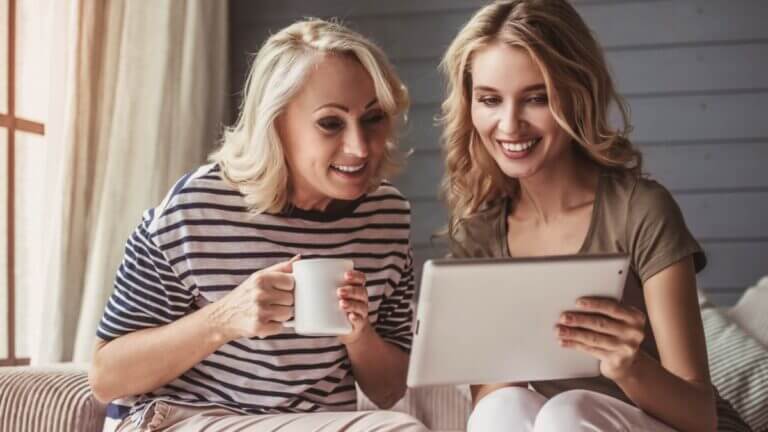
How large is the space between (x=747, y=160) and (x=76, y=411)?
7.95 feet

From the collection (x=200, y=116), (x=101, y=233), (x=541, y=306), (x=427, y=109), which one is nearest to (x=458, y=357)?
(x=541, y=306)

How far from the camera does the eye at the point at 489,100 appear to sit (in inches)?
61.6

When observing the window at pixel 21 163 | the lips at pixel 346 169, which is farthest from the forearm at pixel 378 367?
the window at pixel 21 163

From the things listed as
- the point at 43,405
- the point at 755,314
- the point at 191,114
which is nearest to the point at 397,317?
the point at 43,405

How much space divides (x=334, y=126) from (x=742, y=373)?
97 centimetres

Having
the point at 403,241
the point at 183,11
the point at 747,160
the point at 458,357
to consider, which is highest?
the point at 183,11

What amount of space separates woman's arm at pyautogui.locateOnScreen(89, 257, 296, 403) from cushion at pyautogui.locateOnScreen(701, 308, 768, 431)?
3.26 feet

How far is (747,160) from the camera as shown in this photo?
3.33 metres

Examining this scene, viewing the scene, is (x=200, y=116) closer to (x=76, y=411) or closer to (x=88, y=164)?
(x=88, y=164)

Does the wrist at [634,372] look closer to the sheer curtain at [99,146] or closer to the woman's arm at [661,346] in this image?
the woman's arm at [661,346]

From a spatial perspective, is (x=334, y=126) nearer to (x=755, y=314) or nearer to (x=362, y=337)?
(x=362, y=337)

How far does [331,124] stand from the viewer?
5.09ft

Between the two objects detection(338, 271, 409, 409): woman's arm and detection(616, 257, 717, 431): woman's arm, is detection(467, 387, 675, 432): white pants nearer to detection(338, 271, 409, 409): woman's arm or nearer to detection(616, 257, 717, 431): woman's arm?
detection(616, 257, 717, 431): woman's arm

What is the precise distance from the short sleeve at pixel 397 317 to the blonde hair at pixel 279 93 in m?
0.25
